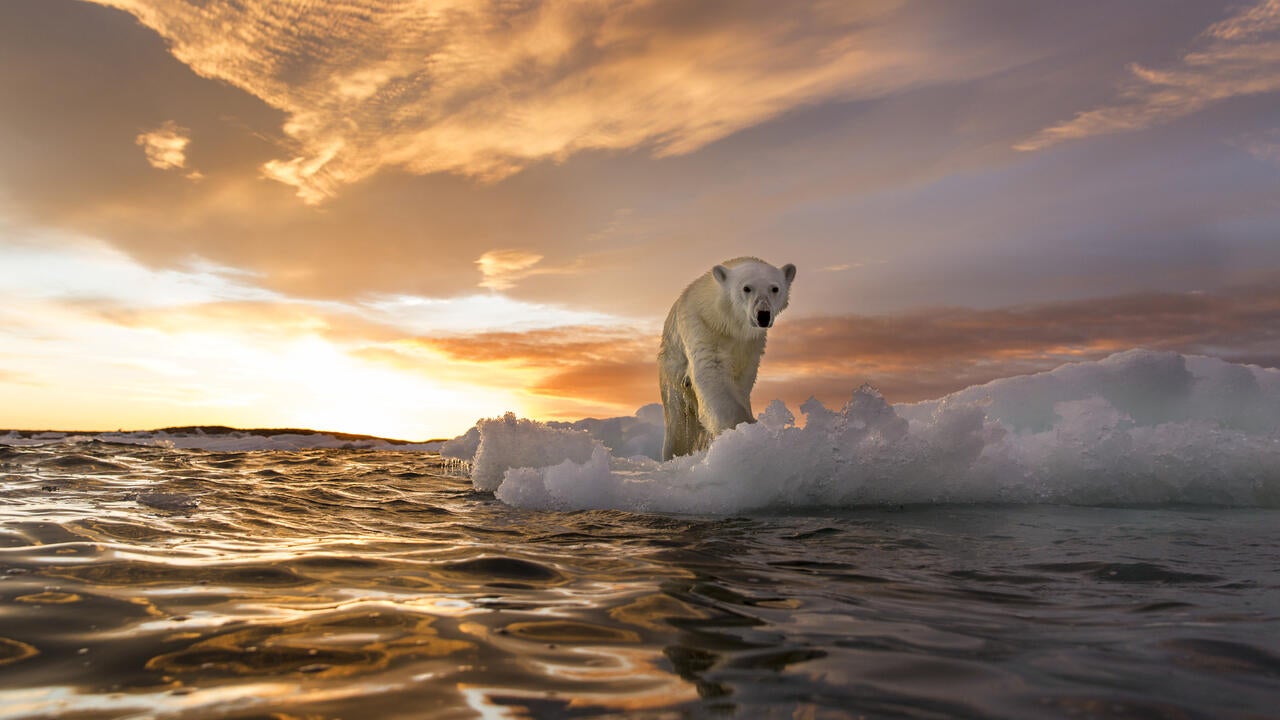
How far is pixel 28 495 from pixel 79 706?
5.54 metres

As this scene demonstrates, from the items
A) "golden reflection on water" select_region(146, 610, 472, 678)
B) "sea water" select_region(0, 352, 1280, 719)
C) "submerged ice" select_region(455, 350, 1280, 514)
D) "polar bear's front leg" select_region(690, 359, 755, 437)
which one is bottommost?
"golden reflection on water" select_region(146, 610, 472, 678)

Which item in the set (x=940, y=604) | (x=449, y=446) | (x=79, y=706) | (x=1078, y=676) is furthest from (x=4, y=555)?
(x=449, y=446)

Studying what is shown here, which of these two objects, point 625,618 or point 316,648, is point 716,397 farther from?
point 316,648

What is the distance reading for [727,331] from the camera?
28.6 ft

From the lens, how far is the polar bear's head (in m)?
7.98

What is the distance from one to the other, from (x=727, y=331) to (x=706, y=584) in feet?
18.6

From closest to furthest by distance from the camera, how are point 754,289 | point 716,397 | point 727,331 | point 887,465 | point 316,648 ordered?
1. point 316,648
2. point 887,465
3. point 754,289
4. point 716,397
5. point 727,331

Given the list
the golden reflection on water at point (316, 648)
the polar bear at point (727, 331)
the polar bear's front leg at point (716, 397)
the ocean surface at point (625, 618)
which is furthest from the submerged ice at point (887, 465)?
the golden reflection on water at point (316, 648)

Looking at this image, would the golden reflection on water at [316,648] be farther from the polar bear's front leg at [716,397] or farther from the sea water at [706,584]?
the polar bear's front leg at [716,397]

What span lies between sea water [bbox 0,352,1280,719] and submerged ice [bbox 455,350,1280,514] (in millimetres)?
27

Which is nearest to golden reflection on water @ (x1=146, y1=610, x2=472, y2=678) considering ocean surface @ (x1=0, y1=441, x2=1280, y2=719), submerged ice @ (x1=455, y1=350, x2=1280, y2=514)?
ocean surface @ (x1=0, y1=441, x2=1280, y2=719)

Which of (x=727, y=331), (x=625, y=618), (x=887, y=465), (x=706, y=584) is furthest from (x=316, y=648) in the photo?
(x=727, y=331)

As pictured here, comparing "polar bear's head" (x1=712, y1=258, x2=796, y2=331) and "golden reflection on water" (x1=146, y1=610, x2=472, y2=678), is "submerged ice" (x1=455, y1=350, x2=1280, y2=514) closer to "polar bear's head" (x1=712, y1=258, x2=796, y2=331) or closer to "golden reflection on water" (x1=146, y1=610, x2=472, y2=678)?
"polar bear's head" (x1=712, y1=258, x2=796, y2=331)

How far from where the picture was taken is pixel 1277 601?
3039mm
